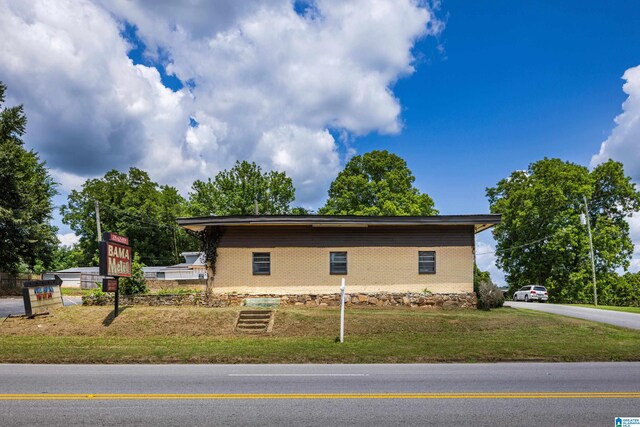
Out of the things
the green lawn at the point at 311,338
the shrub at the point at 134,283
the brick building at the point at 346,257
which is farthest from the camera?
the brick building at the point at 346,257

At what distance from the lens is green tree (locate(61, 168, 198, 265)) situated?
59.8m

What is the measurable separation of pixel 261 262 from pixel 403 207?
2530 cm

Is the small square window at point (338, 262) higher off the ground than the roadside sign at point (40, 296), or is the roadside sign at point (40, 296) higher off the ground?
the small square window at point (338, 262)

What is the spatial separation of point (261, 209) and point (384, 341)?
144 ft

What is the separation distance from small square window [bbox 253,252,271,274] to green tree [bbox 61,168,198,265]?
4061 centimetres

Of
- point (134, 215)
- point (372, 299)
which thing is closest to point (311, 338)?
point (372, 299)

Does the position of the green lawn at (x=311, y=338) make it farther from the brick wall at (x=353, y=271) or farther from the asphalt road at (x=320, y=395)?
the brick wall at (x=353, y=271)

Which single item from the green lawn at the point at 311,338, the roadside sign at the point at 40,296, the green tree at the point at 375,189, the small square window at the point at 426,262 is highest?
the green tree at the point at 375,189

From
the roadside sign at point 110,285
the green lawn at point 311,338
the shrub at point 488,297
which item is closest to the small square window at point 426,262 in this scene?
the green lawn at point 311,338

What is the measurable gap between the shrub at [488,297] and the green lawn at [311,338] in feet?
2.74

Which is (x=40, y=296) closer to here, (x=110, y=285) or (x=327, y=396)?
(x=110, y=285)

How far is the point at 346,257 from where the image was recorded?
23.8m

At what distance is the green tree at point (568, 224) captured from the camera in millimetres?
43000

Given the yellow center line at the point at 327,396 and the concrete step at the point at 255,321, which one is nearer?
the yellow center line at the point at 327,396
